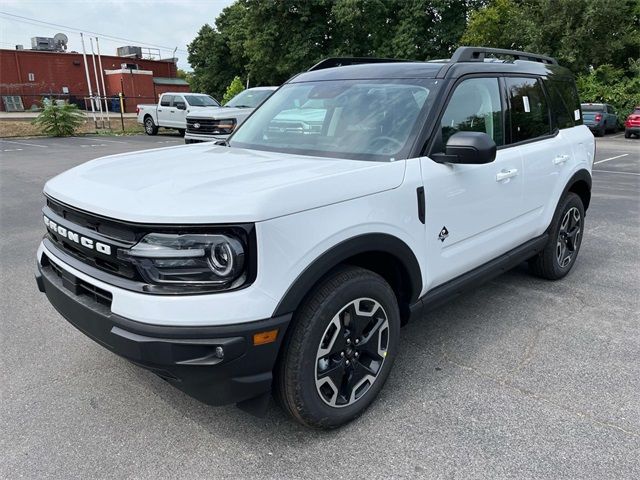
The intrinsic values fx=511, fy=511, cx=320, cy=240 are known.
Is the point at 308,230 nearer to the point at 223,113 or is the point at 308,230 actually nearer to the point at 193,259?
the point at 193,259

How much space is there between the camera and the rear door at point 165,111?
2236 cm

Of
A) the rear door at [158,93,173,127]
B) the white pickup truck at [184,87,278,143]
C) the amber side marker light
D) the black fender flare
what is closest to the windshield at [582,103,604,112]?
the white pickup truck at [184,87,278,143]

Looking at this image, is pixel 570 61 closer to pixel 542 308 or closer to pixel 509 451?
pixel 542 308

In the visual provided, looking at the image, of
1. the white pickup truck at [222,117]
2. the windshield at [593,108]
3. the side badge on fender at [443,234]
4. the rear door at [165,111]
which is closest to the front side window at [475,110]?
the side badge on fender at [443,234]

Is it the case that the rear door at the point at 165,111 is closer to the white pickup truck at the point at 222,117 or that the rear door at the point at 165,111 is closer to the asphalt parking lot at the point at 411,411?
the white pickup truck at the point at 222,117

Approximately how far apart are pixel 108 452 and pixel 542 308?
11.0 feet

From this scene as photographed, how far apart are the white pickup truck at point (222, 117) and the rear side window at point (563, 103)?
11071mm

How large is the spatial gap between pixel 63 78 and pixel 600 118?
4319 centimetres

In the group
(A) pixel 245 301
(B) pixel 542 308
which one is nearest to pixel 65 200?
(A) pixel 245 301

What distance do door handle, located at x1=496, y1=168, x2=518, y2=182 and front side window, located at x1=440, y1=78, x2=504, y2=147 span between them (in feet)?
0.72

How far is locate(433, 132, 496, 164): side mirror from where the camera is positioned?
2.76 metres

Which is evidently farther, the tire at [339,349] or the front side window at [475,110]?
the front side window at [475,110]

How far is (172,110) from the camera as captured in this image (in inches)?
875

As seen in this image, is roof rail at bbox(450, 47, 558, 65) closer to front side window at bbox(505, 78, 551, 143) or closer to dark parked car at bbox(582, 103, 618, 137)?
front side window at bbox(505, 78, 551, 143)
